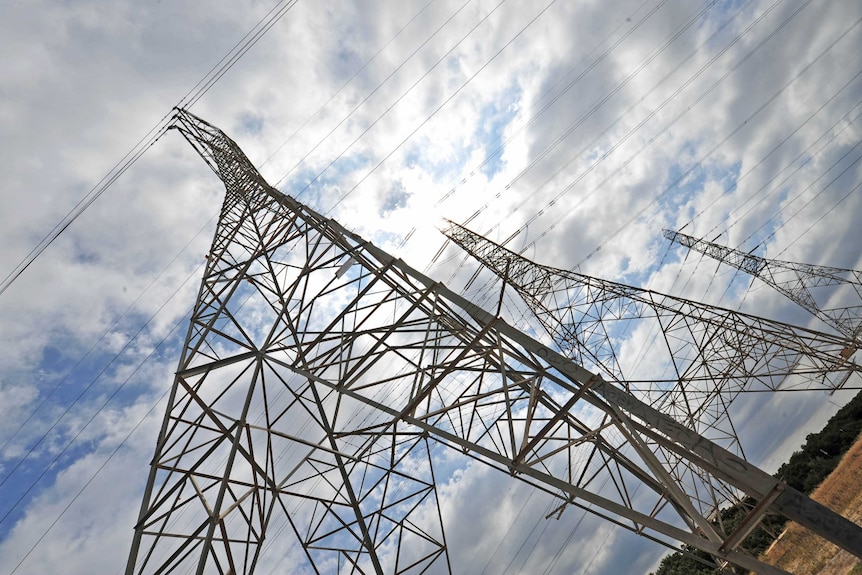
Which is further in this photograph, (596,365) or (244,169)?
(596,365)

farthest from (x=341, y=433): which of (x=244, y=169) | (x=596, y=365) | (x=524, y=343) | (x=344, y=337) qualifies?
(x=596, y=365)

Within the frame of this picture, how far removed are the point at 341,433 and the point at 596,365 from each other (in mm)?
13427

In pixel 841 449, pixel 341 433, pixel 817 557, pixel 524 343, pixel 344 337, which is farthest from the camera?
pixel 841 449

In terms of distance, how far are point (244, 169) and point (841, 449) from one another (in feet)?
144

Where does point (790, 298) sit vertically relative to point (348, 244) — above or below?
below

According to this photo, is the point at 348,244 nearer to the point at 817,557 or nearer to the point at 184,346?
the point at 184,346

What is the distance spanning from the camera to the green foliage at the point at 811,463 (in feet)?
105

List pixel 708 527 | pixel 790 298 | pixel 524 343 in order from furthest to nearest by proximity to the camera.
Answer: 1. pixel 790 298
2. pixel 524 343
3. pixel 708 527

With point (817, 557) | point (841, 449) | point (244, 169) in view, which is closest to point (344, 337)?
point (244, 169)

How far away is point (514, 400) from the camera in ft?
27.8

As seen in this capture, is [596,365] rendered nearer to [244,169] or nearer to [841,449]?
[244,169]

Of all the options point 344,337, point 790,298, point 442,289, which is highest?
point 344,337

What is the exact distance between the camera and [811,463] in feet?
112

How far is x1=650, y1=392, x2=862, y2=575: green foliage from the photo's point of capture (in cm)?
3206
